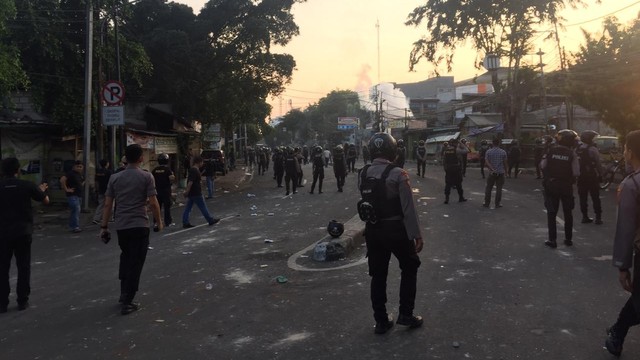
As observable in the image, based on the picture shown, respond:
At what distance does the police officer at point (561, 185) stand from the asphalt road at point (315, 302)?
310 mm

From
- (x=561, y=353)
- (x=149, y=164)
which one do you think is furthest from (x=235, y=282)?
(x=149, y=164)

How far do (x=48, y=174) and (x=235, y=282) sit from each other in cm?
1414

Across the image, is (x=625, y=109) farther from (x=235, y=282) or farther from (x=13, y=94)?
(x=13, y=94)

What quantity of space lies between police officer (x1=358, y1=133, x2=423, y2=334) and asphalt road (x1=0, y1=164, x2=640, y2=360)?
211 mm

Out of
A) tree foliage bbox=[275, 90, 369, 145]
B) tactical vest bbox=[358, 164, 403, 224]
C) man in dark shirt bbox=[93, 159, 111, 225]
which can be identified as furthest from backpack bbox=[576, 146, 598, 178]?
tree foliage bbox=[275, 90, 369, 145]

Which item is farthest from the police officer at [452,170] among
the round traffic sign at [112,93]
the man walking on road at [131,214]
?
the round traffic sign at [112,93]

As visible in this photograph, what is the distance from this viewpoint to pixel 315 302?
5402 millimetres

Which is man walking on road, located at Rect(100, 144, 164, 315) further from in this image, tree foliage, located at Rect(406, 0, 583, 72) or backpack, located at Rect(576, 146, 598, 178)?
tree foliage, located at Rect(406, 0, 583, 72)

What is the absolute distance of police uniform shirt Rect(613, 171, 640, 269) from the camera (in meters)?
3.39

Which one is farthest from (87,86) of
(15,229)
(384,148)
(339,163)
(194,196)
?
(384,148)

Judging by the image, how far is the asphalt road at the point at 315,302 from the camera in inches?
163

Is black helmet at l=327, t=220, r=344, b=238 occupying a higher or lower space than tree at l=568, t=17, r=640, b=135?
lower

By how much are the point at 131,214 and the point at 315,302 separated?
2.28 meters

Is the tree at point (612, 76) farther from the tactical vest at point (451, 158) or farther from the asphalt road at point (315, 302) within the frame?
the asphalt road at point (315, 302)
